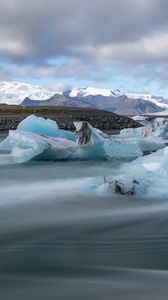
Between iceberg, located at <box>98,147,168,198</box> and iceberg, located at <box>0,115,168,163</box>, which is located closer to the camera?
iceberg, located at <box>98,147,168,198</box>

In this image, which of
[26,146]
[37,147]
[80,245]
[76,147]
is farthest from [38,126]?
[80,245]

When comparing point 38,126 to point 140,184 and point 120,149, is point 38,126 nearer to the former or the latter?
point 120,149

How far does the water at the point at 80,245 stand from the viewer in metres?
4.82

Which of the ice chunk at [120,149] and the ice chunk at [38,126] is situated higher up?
the ice chunk at [38,126]

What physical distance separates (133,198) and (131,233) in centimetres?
255

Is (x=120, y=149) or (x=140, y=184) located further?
(x=120, y=149)

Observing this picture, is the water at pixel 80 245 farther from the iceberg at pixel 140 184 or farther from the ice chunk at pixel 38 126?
the ice chunk at pixel 38 126

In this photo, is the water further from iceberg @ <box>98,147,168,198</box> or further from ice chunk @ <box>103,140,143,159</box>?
ice chunk @ <box>103,140,143,159</box>

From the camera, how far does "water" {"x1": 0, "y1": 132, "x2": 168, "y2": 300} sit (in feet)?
15.8

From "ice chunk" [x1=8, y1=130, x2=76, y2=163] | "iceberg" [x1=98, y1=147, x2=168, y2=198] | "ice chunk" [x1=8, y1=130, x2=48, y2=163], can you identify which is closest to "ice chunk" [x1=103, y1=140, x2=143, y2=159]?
"ice chunk" [x1=8, y1=130, x2=76, y2=163]

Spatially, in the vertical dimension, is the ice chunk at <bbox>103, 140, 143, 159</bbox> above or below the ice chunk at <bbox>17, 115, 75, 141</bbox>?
below

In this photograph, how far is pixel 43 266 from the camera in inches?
224

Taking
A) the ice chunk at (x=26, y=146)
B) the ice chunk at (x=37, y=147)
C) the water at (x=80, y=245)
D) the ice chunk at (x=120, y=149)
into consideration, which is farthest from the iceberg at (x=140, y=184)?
the ice chunk at (x=120, y=149)

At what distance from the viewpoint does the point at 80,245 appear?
6.71 m
